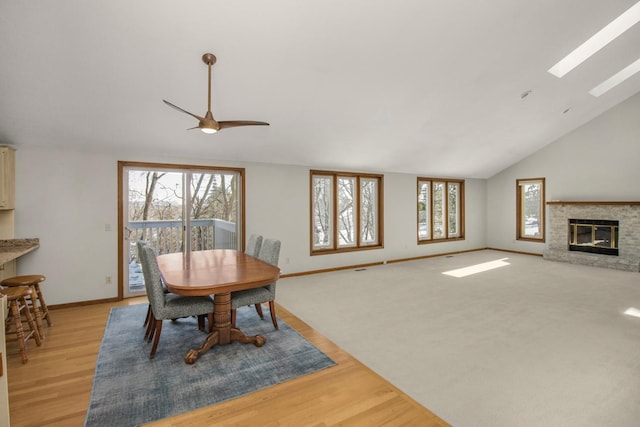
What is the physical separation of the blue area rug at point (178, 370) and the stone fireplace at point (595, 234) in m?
6.89

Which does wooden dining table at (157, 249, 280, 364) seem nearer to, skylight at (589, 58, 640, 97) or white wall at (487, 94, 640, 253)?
skylight at (589, 58, 640, 97)

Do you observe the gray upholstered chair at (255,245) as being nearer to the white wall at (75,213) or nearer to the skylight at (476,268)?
the white wall at (75,213)

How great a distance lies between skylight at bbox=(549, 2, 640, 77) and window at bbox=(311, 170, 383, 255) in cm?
353

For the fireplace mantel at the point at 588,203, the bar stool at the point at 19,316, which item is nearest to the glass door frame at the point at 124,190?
the bar stool at the point at 19,316

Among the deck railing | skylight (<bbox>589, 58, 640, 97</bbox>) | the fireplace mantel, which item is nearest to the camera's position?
the deck railing

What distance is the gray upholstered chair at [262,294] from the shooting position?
3107 mm

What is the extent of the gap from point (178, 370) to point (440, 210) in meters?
7.37

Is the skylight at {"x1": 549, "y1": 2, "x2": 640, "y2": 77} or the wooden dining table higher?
the skylight at {"x1": 549, "y1": 2, "x2": 640, "y2": 77}

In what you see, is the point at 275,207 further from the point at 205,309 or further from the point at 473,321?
the point at 473,321

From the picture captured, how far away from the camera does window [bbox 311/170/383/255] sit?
635cm

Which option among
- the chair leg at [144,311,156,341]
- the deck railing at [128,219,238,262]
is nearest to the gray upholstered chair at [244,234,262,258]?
the chair leg at [144,311,156,341]

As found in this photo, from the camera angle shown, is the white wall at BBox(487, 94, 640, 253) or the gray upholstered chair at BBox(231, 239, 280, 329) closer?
the gray upholstered chair at BBox(231, 239, 280, 329)

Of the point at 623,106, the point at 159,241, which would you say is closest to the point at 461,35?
the point at 159,241

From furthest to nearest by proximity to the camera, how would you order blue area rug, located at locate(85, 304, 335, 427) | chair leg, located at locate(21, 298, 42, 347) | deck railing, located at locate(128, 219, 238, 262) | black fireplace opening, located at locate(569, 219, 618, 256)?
black fireplace opening, located at locate(569, 219, 618, 256) → deck railing, located at locate(128, 219, 238, 262) → chair leg, located at locate(21, 298, 42, 347) → blue area rug, located at locate(85, 304, 335, 427)
